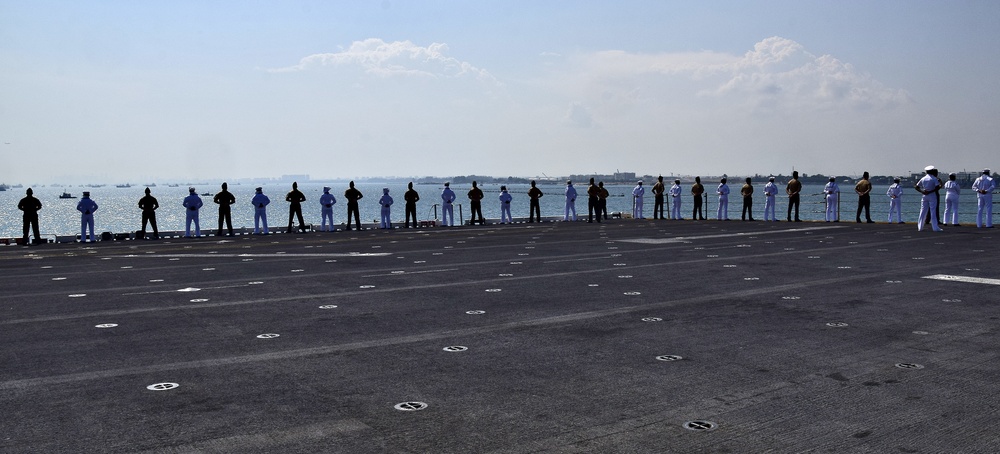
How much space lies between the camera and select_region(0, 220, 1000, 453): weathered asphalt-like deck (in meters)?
5.34

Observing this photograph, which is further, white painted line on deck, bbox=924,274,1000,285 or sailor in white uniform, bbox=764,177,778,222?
sailor in white uniform, bbox=764,177,778,222

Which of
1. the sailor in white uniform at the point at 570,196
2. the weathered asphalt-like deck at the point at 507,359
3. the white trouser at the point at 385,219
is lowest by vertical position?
the weathered asphalt-like deck at the point at 507,359

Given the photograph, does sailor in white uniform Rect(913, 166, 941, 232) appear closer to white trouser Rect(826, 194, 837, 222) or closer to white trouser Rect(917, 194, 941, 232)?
white trouser Rect(917, 194, 941, 232)

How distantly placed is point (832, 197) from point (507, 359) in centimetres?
2904

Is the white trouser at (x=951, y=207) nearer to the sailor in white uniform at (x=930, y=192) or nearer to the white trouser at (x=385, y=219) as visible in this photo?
the sailor in white uniform at (x=930, y=192)

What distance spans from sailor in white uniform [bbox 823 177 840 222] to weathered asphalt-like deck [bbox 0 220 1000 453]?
16.7 metres

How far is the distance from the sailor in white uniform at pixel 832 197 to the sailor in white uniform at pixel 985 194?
5183 millimetres

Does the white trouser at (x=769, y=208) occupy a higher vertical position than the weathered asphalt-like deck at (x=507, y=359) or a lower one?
higher

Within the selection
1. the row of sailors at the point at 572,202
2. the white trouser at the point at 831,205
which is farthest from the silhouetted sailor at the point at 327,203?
the white trouser at the point at 831,205

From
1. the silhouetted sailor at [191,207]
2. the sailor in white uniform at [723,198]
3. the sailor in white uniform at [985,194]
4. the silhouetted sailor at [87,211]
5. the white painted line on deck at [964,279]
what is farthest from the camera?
the sailor in white uniform at [723,198]

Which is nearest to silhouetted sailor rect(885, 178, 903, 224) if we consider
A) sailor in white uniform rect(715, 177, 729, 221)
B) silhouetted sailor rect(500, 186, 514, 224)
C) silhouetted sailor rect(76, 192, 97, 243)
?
sailor in white uniform rect(715, 177, 729, 221)

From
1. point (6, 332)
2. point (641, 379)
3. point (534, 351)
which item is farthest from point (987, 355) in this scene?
point (6, 332)

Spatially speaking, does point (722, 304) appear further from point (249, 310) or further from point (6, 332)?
point (6, 332)

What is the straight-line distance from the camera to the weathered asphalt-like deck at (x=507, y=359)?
5336 millimetres
